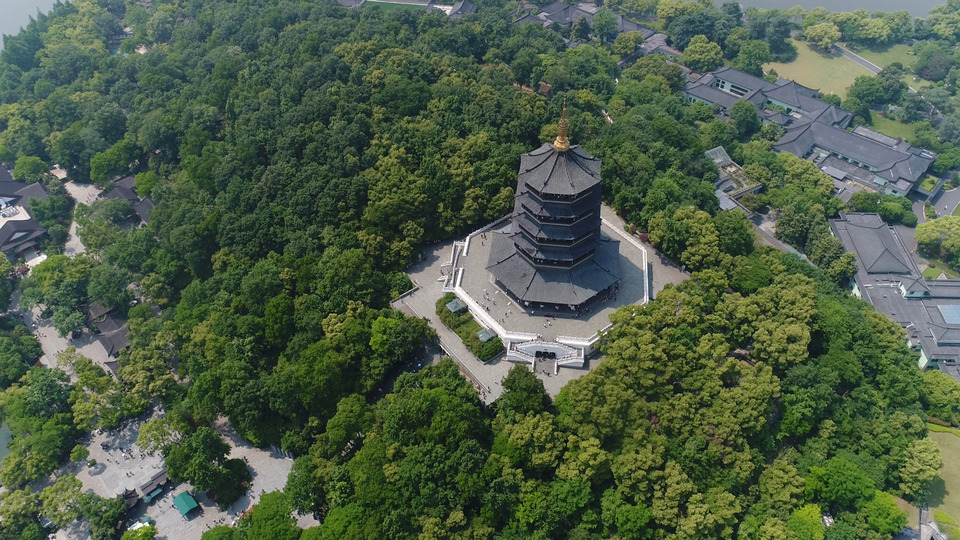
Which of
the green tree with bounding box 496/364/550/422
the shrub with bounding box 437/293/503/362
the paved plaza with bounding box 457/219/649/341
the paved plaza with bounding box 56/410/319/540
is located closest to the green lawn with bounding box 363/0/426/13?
the paved plaza with bounding box 457/219/649/341

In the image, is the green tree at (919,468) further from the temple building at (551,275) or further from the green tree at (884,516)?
the temple building at (551,275)

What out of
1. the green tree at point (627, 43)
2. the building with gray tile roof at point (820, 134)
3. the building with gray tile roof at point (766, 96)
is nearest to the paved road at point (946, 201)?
the building with gray tile roof at point (820, 134)

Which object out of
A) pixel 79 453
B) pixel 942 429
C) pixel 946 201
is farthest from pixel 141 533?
pixel 946 201

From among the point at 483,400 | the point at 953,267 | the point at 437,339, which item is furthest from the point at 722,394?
the point at 953,267

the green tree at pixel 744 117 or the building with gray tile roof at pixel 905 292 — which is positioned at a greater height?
the green tree at pixel 744 117

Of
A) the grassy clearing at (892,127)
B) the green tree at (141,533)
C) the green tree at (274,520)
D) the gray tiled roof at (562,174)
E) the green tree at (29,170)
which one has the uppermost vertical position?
the gray tiled roof at (562,174)
